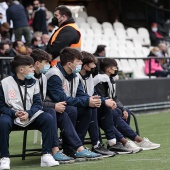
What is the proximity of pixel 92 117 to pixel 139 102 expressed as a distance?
942 cm

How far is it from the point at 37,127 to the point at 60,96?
60 cm

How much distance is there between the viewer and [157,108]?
2012 cm

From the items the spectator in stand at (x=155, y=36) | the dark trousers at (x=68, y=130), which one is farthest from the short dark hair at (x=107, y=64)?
the spectator in stand at (x=155, y=36)

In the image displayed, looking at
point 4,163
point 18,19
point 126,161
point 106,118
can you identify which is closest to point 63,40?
point 106,118

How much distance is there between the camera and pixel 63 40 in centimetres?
1124

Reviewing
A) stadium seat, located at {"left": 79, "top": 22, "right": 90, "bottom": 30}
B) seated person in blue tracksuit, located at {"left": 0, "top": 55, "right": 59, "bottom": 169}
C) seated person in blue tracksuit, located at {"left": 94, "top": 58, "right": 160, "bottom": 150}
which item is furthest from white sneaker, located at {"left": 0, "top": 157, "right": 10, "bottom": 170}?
stadium seat, located at {"left": 79, "top": 22, "right": 90, "bottom": 30}

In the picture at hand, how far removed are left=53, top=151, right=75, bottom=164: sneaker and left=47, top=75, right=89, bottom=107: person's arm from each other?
0.66 meters

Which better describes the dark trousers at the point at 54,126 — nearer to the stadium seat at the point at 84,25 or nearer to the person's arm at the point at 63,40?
the person's arm at the point at 63,40

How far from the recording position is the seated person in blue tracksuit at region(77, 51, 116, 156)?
33.4 feet

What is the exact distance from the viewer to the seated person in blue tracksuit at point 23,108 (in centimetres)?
911

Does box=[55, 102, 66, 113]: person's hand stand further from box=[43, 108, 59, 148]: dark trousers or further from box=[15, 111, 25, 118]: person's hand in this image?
box=[15, 111, 25, 118]: person's hand

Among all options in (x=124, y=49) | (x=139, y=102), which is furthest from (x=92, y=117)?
(x=124, y=49)

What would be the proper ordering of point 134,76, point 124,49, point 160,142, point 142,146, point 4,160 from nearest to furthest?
point 4,160 < point 142,146 < point 160,142 < point 134,76 < point 124,49

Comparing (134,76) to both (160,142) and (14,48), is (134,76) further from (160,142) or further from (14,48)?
(160,142)
